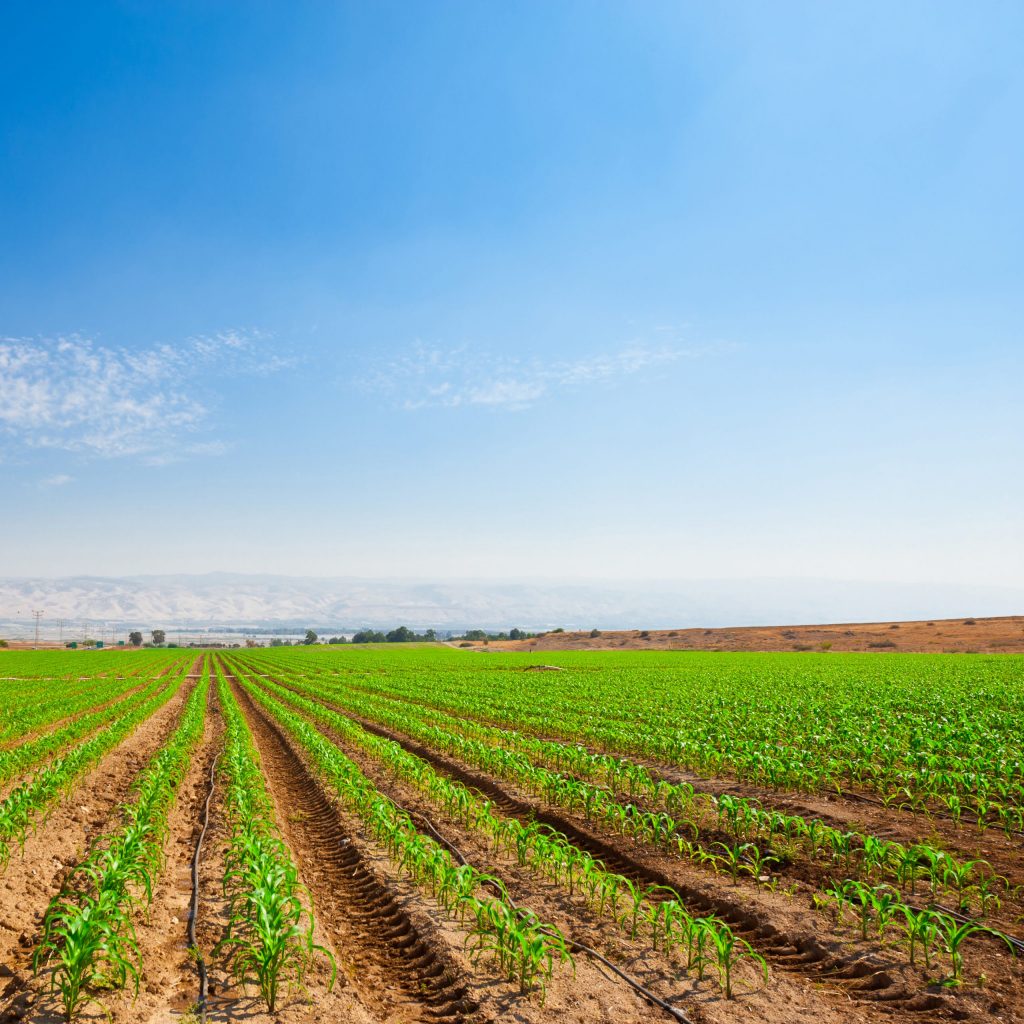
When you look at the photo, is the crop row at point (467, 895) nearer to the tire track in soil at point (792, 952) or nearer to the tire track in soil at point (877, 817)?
the tire track in soil at point (792, 952)

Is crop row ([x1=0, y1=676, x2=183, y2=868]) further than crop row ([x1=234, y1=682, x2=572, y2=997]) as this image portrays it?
Yes

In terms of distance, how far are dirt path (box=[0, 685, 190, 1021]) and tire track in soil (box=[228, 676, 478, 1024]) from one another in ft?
8.92

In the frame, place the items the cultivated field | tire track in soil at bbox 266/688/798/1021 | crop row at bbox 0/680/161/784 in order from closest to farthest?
1. the cultivated field
2. tire track in soil at bbox 266/688/798/1021
3. crop row at bbox 0/680/161/784

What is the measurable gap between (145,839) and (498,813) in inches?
226

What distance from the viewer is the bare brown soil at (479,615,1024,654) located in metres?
79.4

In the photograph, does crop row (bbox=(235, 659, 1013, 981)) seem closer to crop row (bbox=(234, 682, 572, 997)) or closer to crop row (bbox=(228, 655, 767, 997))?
crop row (bbox=(228, 655, 767, 997))

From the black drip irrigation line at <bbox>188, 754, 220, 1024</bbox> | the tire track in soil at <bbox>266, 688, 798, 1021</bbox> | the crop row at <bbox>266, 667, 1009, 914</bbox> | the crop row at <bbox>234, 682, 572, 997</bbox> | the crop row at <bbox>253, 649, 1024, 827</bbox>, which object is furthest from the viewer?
the crop row at <bbox>253, 649, 1024, 827</bbox>

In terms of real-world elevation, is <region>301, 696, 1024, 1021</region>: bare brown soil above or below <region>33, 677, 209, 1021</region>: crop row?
below

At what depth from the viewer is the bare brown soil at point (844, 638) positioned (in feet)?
260

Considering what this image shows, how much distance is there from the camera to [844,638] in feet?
307

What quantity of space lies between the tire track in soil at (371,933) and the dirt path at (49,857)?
2717 millimetres

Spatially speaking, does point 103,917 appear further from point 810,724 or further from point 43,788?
point 810,724

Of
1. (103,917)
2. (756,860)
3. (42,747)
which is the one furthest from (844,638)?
(103,917)

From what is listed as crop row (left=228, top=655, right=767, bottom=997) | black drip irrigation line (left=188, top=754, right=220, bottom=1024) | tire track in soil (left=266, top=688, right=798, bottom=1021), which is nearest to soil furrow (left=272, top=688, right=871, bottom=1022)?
tire track in soil (left=266, top=688, right=798, bottom=1021)
